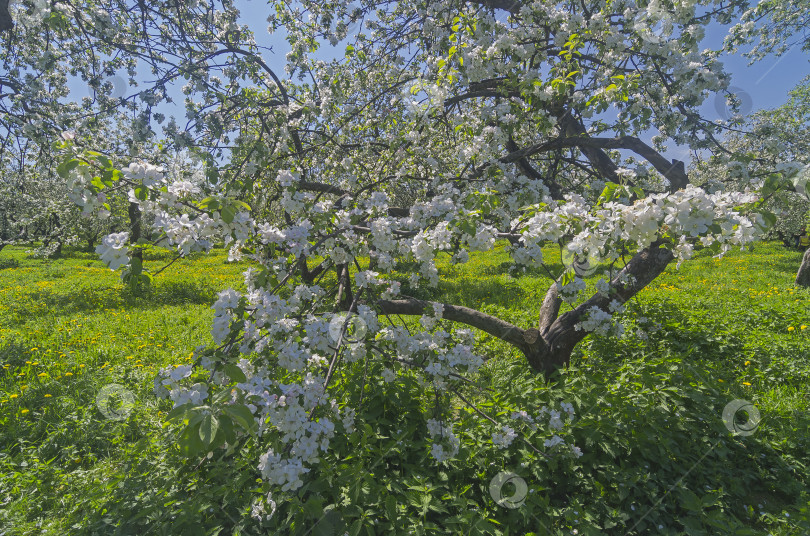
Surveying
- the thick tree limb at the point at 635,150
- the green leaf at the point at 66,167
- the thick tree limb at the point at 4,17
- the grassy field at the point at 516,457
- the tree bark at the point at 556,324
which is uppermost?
the thick tree limb at the point at 4,17

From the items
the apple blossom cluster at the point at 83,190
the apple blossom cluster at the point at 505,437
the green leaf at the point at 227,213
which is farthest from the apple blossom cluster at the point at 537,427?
the apple blossom cluster at the point at 83,190

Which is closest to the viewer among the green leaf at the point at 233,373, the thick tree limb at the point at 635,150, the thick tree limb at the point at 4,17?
the green leaf at the point at 233,373

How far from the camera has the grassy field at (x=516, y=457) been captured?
8.25ft

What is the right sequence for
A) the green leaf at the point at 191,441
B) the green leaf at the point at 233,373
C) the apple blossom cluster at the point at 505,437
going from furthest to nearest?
the apple blossom cluster at the point at 505,437, the green leaf at the point at 233,373, the green leaf at the point at 191,441

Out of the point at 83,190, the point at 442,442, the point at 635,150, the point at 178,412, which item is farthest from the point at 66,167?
the point at 635,150

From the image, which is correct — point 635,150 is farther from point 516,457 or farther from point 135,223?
point 135,223

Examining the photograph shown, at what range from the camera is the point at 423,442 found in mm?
3059

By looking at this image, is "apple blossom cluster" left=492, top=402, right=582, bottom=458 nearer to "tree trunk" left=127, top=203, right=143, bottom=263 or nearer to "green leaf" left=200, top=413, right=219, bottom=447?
"green leaf" left=200, top=413, right=219, bottom=447

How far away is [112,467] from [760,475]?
5.23 meters

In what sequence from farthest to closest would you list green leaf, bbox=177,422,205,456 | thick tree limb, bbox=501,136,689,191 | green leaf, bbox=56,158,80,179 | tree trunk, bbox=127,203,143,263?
thick tree limb, bbox=501,136,689,191 < tree trunk, bbox=127,203,143,263 < green leaf, bbox=56,158,80,179 < green leaf, bbox=177,422,205,456

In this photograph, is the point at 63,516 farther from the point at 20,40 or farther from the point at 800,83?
the point at 800,83

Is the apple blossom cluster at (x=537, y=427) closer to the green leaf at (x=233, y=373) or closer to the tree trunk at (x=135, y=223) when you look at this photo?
the green leaf at (x=233, y=373)

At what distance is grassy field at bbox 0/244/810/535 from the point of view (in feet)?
8.25

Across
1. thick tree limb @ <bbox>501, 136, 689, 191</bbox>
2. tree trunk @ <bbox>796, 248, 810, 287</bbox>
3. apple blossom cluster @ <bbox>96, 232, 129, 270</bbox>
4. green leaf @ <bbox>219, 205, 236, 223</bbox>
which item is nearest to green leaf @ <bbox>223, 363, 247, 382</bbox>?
green leaf @ <bbox>219, 205, 236, 223</bbox>
